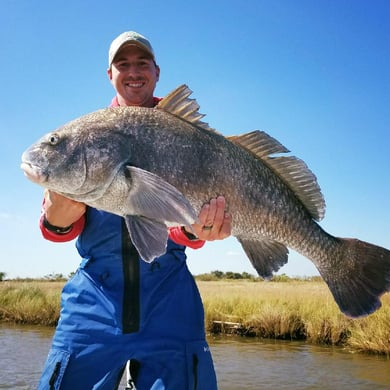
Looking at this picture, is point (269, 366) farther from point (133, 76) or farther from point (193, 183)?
point (193, 183)

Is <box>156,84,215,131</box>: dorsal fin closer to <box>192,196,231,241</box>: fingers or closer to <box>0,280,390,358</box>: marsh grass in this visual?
<box>192,196,231,241</box>: fingers

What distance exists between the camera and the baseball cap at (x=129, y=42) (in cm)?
391

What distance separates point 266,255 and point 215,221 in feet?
1.85

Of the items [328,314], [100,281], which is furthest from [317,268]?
[328,314]

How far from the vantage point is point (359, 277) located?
3.39 meters

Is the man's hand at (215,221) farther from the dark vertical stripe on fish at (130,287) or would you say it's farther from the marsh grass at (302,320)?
the marsh grass at (302,320)

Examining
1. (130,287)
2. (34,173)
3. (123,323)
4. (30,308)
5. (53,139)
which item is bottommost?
(30,308)

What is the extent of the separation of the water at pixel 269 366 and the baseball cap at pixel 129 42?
9.40 metres

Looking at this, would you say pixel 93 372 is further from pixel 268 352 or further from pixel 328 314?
pixel 328 314

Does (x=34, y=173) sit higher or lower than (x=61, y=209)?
higher

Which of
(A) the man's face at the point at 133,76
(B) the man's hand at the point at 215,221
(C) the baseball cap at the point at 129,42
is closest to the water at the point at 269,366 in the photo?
(B) the man's hand at the point at 215,221

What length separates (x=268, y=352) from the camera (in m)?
14.3

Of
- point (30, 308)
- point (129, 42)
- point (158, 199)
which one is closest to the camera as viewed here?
point (158, 199)

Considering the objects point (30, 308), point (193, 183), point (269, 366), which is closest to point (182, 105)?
point (193, 183)
